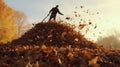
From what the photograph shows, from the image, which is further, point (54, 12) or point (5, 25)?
point (5, 25)

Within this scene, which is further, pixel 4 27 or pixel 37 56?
pixel 4 27

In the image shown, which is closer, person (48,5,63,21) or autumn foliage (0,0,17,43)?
person (48,5,63,21)

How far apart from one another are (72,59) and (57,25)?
14.9 metres

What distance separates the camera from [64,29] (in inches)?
1060

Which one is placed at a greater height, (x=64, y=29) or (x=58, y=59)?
(x=64, y=29)

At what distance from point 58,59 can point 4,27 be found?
94.9 ft

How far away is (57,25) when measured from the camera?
2758 cm

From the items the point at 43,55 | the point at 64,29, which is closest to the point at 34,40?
the point at 64,29

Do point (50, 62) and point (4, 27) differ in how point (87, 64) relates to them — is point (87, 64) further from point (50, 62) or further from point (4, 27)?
point (4, 27)

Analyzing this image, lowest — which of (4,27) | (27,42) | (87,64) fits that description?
(87,64)

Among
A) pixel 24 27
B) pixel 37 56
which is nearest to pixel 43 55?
pixel 37 56

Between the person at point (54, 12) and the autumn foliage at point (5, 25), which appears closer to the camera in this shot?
the person at point (54, 12)

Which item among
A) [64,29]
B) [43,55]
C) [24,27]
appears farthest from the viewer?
[24,27]

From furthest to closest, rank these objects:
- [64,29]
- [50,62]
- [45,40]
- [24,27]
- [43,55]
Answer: [24,27] < [64,29] < [45,40] < [43,55] < [50,62]
